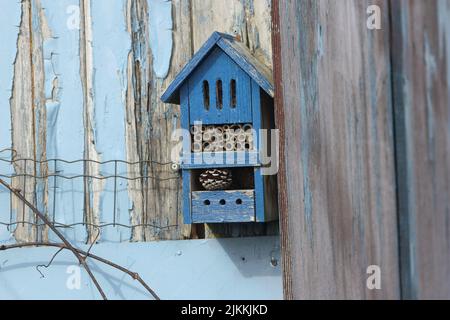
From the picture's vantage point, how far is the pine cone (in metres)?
2.06

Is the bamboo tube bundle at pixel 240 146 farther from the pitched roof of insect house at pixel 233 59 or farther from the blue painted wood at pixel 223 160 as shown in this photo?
the pitched roof of insect house at pixel 233 59

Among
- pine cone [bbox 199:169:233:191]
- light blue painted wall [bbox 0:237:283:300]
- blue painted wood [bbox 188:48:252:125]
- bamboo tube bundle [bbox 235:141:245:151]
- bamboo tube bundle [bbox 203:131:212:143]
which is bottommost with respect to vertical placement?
light blue painted wall [bbox 0:237:283:300]

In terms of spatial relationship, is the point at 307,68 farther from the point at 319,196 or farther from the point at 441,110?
the point at 441,110

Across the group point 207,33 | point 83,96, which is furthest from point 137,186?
point 207,33

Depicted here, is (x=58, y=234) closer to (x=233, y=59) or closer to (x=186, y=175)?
(x=186, y=175)

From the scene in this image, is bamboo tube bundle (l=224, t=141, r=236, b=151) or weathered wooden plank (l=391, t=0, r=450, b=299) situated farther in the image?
bamboo tube bundle (l=224, t=141, r=236, b=151)

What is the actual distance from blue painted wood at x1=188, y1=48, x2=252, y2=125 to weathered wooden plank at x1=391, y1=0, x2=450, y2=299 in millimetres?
1076

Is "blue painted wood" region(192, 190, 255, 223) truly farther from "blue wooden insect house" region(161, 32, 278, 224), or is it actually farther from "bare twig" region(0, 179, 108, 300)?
"bare twig" region(0, 179, 108, 300)

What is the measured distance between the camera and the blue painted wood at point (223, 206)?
80.3 inches

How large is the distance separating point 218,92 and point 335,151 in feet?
3.29

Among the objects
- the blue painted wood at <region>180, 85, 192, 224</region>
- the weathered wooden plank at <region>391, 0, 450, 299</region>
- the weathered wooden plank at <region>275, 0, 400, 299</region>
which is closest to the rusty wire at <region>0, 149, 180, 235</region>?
the blue painted wood at <region>180, 85, 192, 224</region>

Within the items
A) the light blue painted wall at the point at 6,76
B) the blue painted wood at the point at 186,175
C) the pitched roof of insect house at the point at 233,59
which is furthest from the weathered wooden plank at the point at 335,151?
the light blue painted wall at the point at 6,76

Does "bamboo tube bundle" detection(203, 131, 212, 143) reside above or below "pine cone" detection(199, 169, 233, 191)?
above

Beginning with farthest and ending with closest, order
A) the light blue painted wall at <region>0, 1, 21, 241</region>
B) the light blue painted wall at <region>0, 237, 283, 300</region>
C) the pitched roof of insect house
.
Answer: the light blue painted wall at <region>0, 1, 21, 241</region> < the light blue painted wall at <region>0, 237, 283, 300</region> < the pitched roof of insect house
